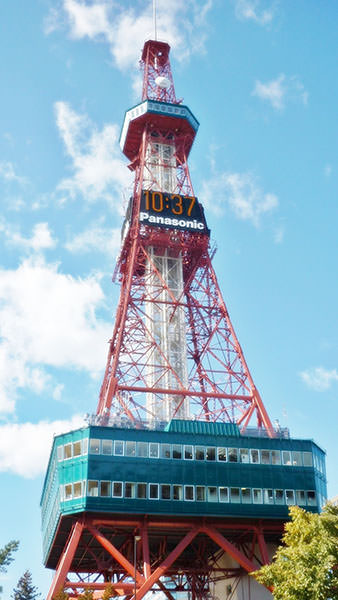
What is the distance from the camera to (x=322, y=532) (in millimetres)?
45438

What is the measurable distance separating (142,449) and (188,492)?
5.06 m

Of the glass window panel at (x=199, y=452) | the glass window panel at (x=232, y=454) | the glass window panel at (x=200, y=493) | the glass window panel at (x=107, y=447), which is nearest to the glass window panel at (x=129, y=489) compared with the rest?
the glass window panel at (x=107, y=447)

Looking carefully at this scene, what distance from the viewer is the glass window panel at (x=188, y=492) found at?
2395 inches

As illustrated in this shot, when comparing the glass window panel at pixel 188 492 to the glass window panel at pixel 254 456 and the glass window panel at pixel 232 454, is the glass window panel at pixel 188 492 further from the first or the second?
the glass window panel at pixel 254 456

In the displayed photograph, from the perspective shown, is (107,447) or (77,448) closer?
(107,447)

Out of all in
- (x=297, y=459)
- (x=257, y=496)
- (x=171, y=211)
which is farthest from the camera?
(x=171, y=211)

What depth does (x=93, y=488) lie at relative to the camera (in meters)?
59.0

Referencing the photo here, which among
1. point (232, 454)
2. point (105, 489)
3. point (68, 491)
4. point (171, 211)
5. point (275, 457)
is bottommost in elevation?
point (105, 489)

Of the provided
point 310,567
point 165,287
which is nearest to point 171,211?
point 165,287

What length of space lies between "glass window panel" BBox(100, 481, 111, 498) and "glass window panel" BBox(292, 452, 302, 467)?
1643 cm

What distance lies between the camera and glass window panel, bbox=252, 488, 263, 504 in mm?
62469

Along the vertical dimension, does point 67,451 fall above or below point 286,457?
below

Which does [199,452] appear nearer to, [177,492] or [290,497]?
[177,492]

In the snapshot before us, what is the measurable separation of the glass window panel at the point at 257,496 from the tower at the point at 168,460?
0.09 metres
